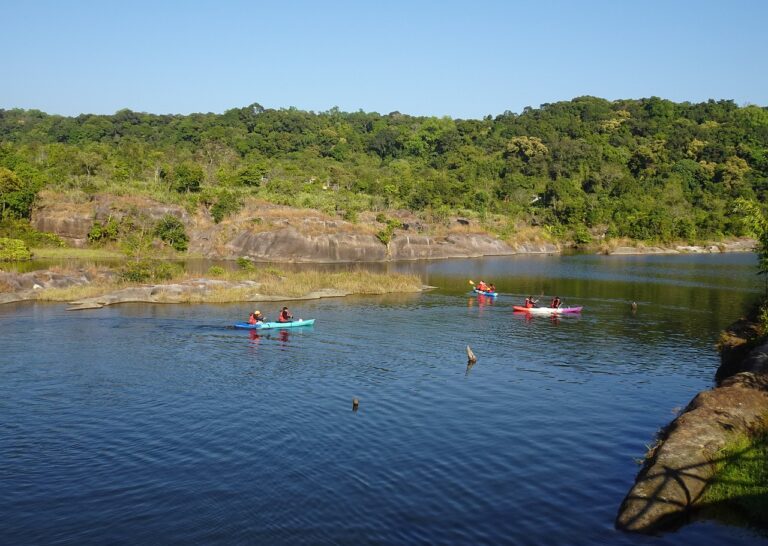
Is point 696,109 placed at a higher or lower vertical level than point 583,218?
higher

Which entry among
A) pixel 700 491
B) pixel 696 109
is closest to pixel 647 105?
pixel 696 109

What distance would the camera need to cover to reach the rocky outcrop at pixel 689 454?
18703 mm

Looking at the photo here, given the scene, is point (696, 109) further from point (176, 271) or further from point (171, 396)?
point (171, 396)

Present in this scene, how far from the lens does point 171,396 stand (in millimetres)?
30844

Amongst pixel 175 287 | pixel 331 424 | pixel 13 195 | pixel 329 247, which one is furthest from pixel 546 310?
pixel 13 195

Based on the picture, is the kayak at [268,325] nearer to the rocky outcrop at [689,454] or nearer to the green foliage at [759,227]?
the rocky outcrop at [689,454]

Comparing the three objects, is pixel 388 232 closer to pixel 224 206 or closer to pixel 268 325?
pixel 224 206

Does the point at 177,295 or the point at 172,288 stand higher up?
the point at 172,288

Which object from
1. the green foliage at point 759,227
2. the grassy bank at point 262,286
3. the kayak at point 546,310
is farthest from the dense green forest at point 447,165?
the green foliage at point 759,227

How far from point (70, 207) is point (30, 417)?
7518cm

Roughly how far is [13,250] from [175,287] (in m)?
29.5

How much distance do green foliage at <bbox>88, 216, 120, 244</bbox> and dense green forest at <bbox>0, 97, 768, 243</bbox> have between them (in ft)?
26.4

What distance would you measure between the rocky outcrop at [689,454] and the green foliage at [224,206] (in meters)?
86.1

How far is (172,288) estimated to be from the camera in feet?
187
